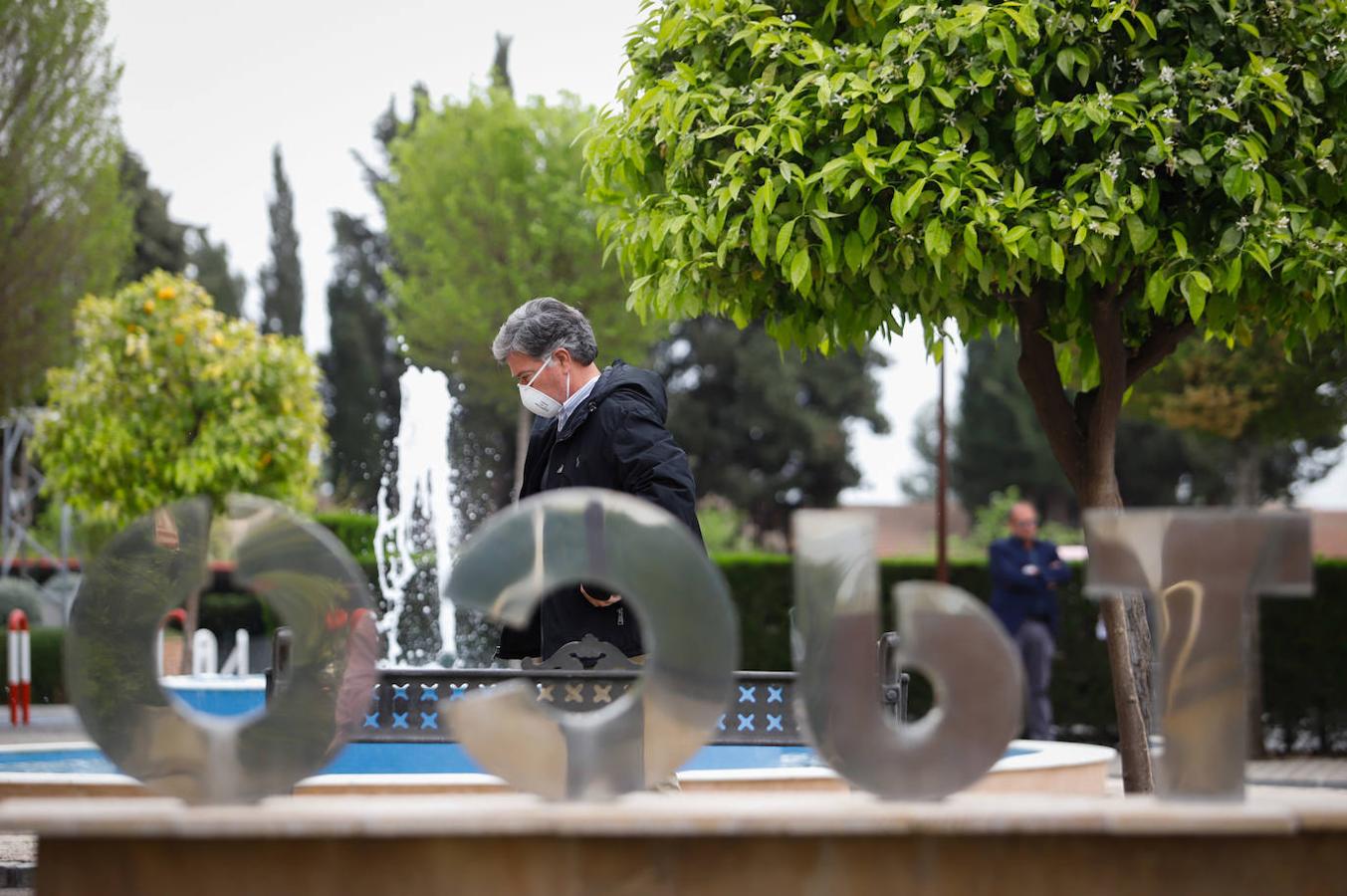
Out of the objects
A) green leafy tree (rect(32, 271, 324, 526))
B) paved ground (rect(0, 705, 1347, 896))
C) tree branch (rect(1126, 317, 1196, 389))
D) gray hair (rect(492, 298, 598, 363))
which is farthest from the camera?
green leafy tree (rect(32, 271, 324, 526))

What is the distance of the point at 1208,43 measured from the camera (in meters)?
6.29

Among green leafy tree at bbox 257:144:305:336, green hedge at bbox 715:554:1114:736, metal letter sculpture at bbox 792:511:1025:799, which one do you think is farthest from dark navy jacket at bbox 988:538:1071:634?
green leafy tree at bbox 257:144:305:336

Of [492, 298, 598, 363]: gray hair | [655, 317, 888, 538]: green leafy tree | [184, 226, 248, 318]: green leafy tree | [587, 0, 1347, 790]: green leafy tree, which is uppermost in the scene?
[184, 226, 248, 318]: green leafy tree

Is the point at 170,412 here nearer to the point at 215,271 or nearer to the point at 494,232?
the point at 494,232

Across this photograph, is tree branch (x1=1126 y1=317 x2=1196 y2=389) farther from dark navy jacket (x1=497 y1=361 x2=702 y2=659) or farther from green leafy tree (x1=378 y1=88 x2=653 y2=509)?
green leafy tree (x1=378 y1=88 x2=653 y2=509)

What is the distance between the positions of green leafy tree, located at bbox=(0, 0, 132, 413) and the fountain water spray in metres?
16.8

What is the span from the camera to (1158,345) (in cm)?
723

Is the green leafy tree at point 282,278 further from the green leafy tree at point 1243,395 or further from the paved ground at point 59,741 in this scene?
the green leafy tree at point 1243,395

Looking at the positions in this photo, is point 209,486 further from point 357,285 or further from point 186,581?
point 357,285

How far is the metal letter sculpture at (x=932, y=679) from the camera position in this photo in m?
2.98

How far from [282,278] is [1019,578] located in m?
47.8

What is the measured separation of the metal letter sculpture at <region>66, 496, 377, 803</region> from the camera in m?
3.01

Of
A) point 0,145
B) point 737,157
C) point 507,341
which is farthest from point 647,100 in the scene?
point 0,145

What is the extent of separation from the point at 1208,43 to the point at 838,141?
1.50 metres
